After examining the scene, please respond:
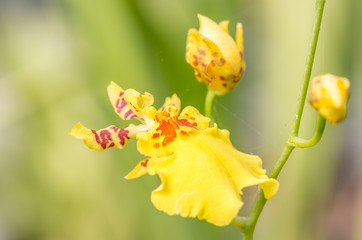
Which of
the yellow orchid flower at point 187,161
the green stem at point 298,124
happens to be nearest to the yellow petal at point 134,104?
the yellow orchid flower at point 187,161

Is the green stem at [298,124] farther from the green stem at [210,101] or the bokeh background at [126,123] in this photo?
the bokeh background at [126,123]

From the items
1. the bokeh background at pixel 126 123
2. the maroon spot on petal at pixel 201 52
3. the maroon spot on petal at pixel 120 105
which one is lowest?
the bokeh background at pixel 126 123

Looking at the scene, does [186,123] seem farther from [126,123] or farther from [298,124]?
[126,123]

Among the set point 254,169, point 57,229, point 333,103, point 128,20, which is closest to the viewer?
point 333,103

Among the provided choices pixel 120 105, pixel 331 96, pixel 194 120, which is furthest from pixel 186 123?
pixel 331 96

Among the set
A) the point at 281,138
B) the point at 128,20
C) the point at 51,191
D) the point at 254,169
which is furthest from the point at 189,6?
the point at 254,169

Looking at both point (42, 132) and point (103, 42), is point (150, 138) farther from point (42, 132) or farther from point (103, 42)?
point (42, 132)
